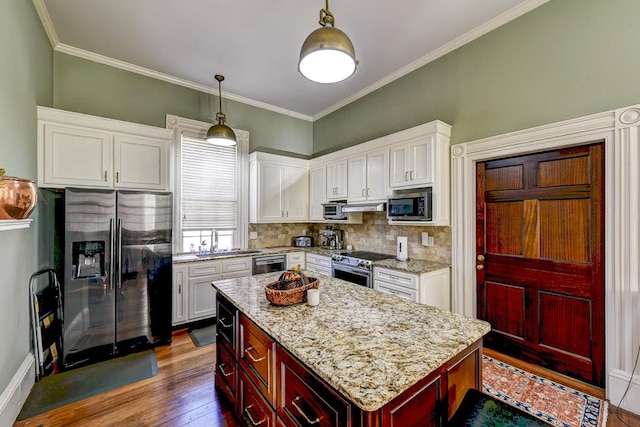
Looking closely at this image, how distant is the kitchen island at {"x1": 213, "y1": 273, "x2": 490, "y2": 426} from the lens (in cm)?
98

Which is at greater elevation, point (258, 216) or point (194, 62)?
point (194, 62)

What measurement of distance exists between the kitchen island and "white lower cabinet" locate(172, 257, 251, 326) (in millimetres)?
1778

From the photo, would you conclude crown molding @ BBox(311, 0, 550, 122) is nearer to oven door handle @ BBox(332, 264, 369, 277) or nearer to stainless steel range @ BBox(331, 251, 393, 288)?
stainless steel range @ BBox(331, 251, 393, 288)

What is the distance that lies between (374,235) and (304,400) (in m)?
3.08

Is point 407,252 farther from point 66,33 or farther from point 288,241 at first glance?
point 66,33

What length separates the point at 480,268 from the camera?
2.95m

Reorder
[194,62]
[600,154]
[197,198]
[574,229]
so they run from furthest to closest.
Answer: [197,198]
[194,62]
[574,229]
[600,154]

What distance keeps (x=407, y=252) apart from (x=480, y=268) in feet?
2.76

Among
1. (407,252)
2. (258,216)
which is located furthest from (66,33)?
(407,252)

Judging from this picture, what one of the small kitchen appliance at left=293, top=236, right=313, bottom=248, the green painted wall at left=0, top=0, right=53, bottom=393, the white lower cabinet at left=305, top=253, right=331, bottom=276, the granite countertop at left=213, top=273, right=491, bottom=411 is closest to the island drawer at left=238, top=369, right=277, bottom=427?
the granite countertop at left=213, top=273, right=491, bottom=411

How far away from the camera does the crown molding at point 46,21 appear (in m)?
→ 2.48

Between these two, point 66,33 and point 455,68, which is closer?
point 66,33

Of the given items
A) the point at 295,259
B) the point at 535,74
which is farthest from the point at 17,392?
the point at 535,74

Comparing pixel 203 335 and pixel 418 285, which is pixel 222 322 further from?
pixel 418 285
